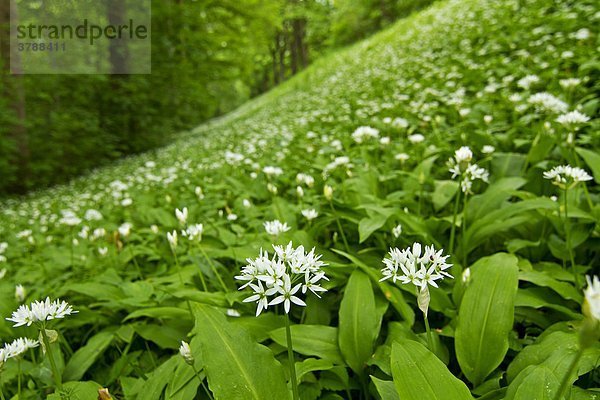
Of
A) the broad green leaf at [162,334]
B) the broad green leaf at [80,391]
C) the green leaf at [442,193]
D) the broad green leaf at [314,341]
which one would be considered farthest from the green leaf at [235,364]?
the green leaf at [442,193]

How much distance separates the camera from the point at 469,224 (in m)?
2.07

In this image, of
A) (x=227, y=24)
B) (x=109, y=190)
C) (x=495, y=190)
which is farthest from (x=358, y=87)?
(x=227, y=24)

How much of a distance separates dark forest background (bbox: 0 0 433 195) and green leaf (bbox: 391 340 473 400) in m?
10.3

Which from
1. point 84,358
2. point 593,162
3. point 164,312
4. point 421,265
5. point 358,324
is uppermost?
point 593,162

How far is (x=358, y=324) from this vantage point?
1.39m

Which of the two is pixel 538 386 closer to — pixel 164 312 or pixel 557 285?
pixel 557 285

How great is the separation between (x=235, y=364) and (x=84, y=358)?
104 cm

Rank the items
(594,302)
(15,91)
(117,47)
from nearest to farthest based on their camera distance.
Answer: (594,302)
(15,91)
(117,47)

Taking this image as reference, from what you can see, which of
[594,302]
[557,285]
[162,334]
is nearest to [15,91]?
[162,334]

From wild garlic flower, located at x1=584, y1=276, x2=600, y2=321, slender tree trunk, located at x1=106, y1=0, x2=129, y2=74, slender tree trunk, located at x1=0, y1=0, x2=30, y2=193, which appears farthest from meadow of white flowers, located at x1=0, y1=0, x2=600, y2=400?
slender tree trunk, located at x1=106, y1=0, x2=129, y2=74

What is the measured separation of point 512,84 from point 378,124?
1.69 meters

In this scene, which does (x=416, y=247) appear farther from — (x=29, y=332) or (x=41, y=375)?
(x=29, y=332)

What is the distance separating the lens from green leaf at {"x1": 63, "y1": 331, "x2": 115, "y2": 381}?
1.64m

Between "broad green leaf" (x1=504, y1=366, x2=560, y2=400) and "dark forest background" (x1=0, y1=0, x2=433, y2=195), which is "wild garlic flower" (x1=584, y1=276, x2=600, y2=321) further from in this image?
"dark forest background" (x1=0, y1=0, x2=433, y2=195)
